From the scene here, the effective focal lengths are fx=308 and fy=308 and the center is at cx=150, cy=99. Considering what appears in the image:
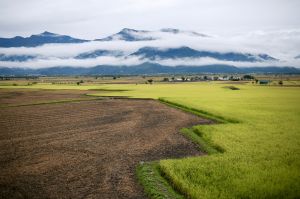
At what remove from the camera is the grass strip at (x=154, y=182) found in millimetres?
14373

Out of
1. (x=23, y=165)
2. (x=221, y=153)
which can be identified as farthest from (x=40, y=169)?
(x=221, y=153)

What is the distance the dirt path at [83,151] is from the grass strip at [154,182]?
41 cm

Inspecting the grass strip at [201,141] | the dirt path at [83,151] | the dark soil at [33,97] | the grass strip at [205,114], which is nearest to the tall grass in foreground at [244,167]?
the grass strip at [201,141]

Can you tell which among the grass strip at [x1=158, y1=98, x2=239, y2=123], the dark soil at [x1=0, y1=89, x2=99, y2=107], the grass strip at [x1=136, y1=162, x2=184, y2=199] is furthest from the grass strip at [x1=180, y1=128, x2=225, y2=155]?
the dark soil at [x1=0, y1=89, x2=99, y2=107]

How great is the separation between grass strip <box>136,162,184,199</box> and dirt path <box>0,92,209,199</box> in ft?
1.35

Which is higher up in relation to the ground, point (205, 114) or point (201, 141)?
point (205, 114)

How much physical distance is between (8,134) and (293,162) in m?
24.0

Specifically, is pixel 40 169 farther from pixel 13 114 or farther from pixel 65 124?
pixel 13 114

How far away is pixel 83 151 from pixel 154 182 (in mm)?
7955

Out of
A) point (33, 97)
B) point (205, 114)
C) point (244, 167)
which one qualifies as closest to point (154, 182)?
point (244, 167)

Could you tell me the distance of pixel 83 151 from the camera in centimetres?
2212

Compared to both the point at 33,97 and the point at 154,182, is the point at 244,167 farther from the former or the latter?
the point at 33,97

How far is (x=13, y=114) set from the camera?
42469 millimetres

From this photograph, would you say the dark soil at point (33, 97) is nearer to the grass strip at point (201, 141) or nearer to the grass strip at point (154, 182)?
the grass strip at point (201, 141)
